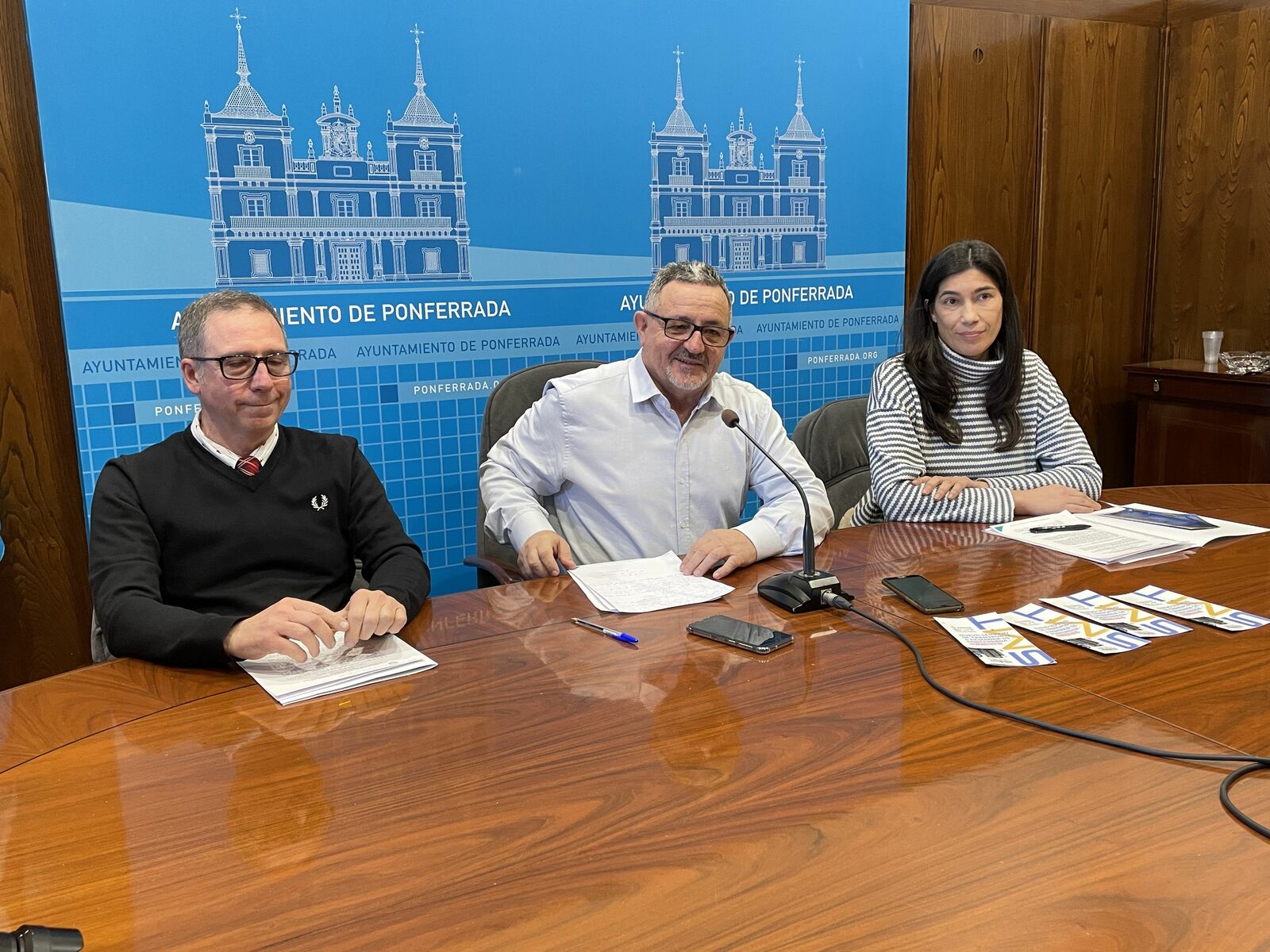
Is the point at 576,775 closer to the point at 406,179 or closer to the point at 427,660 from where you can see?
the point at 427,660

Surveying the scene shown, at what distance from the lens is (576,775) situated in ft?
3.55

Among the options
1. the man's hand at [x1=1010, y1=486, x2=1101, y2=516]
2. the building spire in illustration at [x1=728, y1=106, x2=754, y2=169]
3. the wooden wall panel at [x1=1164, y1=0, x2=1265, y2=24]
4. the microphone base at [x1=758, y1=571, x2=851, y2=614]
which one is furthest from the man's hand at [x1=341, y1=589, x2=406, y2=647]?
the wooden wall panel at [x1=1164, y1=0, x2=1265, y2=24]

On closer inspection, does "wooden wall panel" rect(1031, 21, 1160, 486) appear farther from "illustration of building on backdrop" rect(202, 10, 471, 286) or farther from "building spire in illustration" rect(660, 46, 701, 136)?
"illustration of building on backdrop" rect(202, 10, 471, 286)

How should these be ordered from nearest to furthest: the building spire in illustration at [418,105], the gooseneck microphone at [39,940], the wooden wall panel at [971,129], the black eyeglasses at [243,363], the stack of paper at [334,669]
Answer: the gooseneck microphone at [39,940] < the stack of paper at [334,669] < the black eyeglasses at [243,363] < the building spire in illustration at [418,105] < the wooden wall panel at [971,129]

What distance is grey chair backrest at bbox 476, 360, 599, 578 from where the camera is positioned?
2334mm

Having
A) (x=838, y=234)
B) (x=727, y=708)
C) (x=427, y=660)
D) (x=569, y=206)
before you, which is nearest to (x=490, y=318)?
(x=569, y=206)

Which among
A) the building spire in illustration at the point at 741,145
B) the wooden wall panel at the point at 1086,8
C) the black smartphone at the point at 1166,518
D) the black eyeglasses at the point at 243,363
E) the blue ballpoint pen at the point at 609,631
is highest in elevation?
the wooden wall panel at the point at 1086,8

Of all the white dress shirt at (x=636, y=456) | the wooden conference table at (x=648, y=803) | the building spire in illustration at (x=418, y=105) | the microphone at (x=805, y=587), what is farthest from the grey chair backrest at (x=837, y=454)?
the building spire in illustration at (x=418, y=105)

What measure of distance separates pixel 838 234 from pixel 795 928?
125 inches

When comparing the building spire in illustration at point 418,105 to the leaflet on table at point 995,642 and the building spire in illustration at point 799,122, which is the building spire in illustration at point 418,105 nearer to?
the building spire in illustration at point 799,122

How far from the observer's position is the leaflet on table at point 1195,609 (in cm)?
151

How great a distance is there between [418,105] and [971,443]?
70.6 inches

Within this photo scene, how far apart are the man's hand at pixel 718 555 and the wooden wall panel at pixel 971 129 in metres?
2.39

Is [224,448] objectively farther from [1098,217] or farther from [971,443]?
[1098,217]
